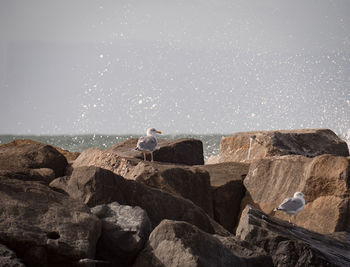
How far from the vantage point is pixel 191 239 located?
14.8 ft

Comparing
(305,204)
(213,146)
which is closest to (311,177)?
(305,204)

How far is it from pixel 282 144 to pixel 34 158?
13.2ft

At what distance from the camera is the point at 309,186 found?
754 centimetres

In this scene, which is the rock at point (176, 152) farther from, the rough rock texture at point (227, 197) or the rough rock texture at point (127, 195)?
the rough rock texture at point (127, 195)

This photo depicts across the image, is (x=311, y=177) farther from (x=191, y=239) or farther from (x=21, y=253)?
(x=21, y=253)

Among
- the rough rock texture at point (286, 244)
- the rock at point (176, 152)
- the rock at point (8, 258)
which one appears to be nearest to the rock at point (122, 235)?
the rock at point (8, 258)

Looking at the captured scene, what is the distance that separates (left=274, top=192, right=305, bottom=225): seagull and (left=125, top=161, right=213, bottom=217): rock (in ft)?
2.94

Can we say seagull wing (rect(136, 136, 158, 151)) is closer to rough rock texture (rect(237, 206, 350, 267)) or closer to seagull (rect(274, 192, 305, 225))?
seagull (rect(274, 192, 305, 225))

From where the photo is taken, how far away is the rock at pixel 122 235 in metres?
4.64

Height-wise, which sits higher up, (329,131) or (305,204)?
(329,131)

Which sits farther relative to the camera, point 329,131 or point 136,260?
point 329,131

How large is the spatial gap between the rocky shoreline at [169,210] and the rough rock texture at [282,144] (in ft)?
0.14

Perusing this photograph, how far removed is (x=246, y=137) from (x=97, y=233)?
20.0ft

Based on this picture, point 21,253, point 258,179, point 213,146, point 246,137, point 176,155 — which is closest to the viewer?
point 21,253
